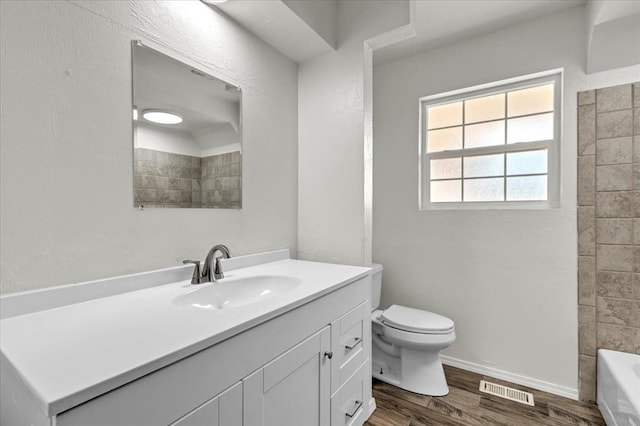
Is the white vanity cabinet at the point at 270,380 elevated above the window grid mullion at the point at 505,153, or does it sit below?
below

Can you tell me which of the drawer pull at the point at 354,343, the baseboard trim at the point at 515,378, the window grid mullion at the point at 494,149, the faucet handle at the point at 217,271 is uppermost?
the window grid mullion at the point at 494,149

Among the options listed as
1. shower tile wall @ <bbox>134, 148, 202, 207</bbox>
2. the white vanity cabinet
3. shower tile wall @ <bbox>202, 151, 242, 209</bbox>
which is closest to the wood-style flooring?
the white vanity cabinet

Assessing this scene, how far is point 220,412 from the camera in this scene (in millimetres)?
784

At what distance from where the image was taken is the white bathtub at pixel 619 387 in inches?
55.0

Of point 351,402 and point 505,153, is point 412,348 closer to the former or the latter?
point 351,402

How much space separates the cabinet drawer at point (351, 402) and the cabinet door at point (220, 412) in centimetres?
61

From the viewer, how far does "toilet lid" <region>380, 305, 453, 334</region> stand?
1.92 metres

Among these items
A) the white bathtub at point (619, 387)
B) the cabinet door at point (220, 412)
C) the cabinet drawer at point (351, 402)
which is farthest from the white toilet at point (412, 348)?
the cabinet door at point (220, 412)

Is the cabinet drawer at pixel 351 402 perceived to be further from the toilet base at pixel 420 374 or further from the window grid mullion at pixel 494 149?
the window grid mullion at pixel 494 149

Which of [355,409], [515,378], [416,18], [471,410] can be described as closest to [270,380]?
[355,409]

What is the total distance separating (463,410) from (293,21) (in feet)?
7.93

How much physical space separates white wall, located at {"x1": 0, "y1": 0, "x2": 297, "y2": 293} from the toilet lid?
48.2 inches

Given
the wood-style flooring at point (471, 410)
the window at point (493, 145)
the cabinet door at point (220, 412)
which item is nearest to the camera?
the cabinet door at point (220, 412)

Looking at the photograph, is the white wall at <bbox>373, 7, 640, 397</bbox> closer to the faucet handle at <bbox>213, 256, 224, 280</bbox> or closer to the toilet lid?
the toilet lid
